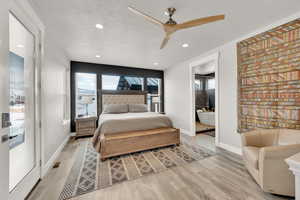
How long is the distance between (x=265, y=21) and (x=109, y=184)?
3763 mm

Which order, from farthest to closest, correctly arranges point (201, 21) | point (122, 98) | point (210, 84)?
point (210, 84) < point (122, 98) < point (201, 21)

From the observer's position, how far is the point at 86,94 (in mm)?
4316

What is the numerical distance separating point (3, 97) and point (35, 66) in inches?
40.1

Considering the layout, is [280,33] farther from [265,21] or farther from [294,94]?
[294,94]

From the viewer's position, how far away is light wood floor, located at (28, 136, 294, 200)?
1.48 meters

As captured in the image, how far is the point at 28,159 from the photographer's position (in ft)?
5.41

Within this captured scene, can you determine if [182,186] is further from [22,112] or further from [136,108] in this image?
[136,108]

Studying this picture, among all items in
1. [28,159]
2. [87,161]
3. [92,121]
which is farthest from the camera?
[92,121]

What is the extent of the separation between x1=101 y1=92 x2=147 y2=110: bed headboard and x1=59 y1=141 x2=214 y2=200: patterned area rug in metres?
1.90

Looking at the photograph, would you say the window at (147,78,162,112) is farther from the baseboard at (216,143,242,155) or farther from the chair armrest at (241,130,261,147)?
the chair armrest at (241,130,261,147)

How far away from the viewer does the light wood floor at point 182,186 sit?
1.48 metres

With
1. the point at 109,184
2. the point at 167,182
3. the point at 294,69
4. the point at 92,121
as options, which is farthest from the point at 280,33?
the point at 92,121

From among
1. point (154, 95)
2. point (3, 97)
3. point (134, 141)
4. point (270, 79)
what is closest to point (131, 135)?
point (134, 141)

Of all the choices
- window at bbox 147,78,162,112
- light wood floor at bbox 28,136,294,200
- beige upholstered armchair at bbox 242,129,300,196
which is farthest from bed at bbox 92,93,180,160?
window at bbox 147,78,162,112
